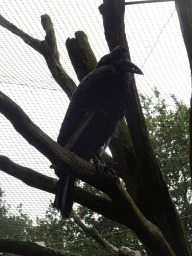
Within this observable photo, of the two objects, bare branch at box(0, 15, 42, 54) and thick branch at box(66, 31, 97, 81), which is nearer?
thick branch at box(66, 31, 97, 81)

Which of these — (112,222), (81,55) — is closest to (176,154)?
(112,222)

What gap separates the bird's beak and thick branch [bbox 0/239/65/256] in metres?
1.58

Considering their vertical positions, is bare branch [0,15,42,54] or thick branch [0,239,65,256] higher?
bare branch [0,15,42,54]

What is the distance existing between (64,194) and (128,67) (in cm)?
117

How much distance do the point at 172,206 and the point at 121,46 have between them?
Answer: 1411mm

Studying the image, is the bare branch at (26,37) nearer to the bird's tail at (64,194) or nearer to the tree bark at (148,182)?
the tree bark at (148,182)

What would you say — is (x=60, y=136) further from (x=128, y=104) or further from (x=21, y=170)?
(x=128, y=104)

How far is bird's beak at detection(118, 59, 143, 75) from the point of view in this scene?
253cm

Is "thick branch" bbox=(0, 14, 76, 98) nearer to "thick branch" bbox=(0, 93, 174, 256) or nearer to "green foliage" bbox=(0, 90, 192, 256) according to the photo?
"thick branch" bbox=(0, 93, 174, 256)

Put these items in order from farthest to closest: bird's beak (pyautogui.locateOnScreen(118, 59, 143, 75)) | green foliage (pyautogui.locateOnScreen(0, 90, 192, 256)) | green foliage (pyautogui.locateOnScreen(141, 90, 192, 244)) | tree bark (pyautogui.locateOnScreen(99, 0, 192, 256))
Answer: green foliage (pyautogui.locateOnScreen(141, 90, 192, 244)) < green foliage (pyautogui.locateOnScreen(0, 90, 192, 256)) < bird's beak (pyautogui.locateOnScreen(118, 59, 143, 75)) < tree bark (pyautogui.locateOnScreen(99, 0, 192, 256))

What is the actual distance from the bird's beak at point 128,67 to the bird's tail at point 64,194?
3.35ft

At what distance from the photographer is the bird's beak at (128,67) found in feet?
8.30

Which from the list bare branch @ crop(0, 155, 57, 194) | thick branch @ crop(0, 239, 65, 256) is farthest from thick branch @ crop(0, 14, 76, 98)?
thick branch @ crop(0, 239, 65, 256)

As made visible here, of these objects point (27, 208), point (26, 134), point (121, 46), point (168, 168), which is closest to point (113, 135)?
point (121, 46)
